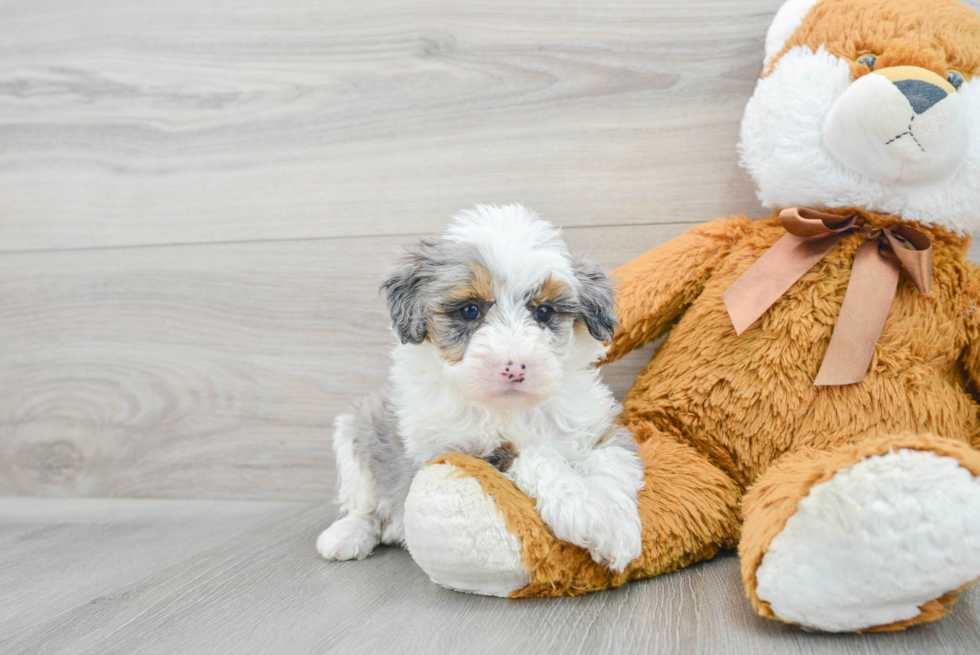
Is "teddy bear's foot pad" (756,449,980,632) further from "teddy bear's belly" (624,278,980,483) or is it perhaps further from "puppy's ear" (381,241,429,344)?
"puppy's ear" (381,241,429,344)

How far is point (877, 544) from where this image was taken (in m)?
0.87

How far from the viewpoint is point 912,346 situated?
1225 millimetres

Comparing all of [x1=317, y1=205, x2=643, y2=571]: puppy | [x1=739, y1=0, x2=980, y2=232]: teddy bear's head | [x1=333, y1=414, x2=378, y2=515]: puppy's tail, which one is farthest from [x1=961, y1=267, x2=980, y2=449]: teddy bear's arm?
[x1=333, y1=414, x2=378, y2=515]: puppy's tail

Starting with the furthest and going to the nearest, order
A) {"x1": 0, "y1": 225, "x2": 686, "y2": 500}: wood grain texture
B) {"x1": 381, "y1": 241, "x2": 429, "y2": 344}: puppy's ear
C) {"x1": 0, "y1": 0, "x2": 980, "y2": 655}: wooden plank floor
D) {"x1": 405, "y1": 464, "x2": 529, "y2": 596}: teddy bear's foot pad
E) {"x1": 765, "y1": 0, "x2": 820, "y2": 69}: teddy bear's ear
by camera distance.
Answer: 1. {"x1": 0, "y1": 225, "x2": 686, "y2": 500}: wood grain texture
2. {"x1": 0, "y1": 0, "x2": 980, "y2": 655}: wooden plank floor
3. {"x1": 765, "y1": 0, "x2": 820, "y2": 69}: teddy bear's ear
4. {"x1": 381, "y1": 241, "x2": 429, "y2": 344}: puppy's ear
5. {"x1": 405, "y1": 464, "x2": 529, "y2": 596}: teddy bear's foot pad

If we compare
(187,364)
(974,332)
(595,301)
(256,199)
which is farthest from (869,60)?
A: (187,364)

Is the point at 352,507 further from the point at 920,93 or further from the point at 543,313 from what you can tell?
the point at 920,93

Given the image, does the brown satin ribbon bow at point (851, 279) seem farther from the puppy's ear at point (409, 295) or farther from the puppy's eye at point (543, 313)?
the puppy's ear at point (409, 295)

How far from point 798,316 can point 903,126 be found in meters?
0.34

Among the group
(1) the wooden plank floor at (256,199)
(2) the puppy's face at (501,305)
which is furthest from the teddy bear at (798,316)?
(1) the wooden plank floor at (256,199)

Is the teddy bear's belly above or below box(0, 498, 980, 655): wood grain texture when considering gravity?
above

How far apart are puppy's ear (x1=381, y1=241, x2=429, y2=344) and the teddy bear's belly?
1.62ft

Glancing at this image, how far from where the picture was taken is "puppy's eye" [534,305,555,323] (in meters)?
1.15

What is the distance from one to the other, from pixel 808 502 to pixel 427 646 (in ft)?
1.73

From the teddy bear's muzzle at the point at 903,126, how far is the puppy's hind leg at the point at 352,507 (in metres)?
1.04
